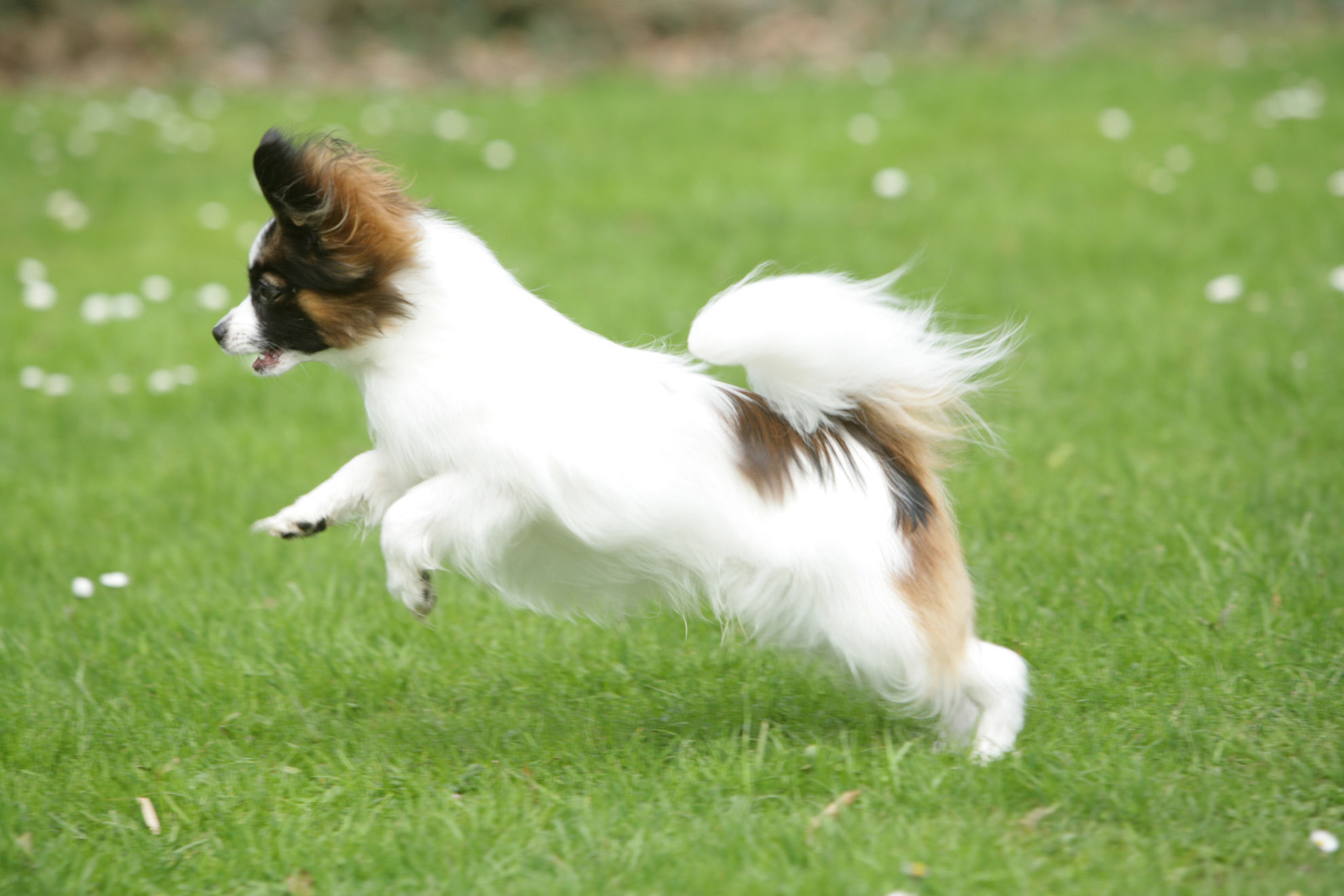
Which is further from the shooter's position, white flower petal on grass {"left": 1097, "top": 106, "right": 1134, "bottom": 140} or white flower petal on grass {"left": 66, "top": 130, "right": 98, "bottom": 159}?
white flower petal on grass {"left": 66, "top": 130, "right": 98, "bottom": 159}

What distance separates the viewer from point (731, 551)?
9.28ft

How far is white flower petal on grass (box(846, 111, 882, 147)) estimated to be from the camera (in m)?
8.54

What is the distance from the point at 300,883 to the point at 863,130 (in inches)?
274

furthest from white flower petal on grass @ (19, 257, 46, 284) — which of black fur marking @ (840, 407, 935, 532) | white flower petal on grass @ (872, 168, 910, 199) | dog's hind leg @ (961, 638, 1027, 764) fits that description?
dog's hind leg @ (961, 638, 1027, 764)

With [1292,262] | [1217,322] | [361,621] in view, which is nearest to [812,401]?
[361,621]

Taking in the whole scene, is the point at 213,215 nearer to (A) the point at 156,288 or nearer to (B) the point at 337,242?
(A) the point at 156,288

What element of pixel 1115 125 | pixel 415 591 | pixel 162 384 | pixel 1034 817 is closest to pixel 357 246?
pixel 415 591

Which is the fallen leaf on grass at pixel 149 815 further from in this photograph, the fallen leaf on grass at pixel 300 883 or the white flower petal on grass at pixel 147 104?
the white flower petal on grass at pixel 147 104

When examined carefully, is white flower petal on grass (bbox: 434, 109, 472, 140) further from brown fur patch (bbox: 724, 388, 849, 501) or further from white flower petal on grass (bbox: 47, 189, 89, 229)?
brown fur patch (bbox: 724, 388, 849, 501)

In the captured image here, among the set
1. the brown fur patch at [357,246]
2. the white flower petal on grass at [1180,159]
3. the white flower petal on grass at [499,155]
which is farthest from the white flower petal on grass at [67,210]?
the white flower petal on grass at [1180,159]

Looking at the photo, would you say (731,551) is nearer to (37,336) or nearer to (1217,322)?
(1217,322)

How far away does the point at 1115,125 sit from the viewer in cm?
846

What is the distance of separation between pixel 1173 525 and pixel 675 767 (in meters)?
1.95

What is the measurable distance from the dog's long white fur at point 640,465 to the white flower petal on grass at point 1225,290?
11.6ft
